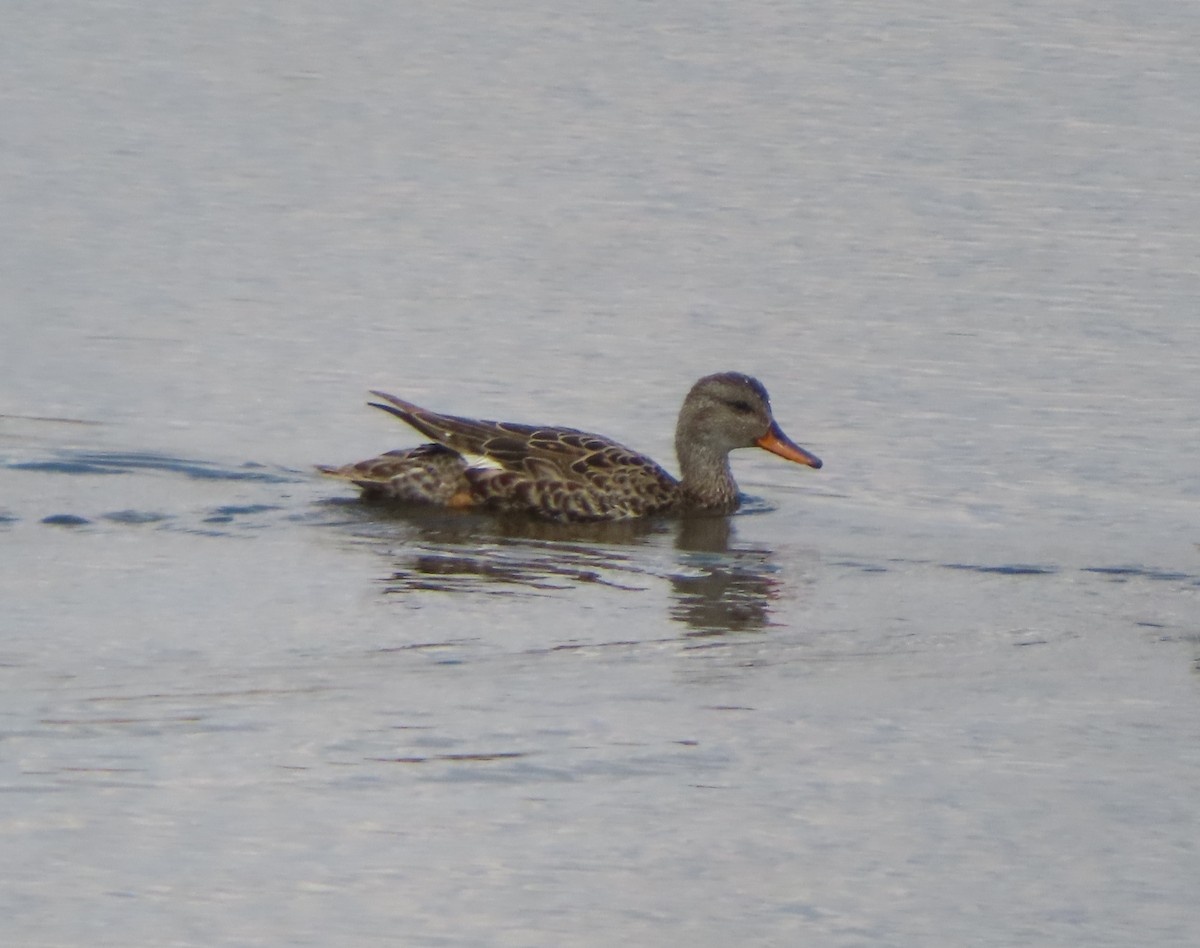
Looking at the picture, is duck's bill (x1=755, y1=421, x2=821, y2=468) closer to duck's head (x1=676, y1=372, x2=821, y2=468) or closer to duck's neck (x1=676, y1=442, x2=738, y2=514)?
duck's head (x1=676, y1=372, x2=821, y2=468)

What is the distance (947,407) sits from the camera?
11.4 m

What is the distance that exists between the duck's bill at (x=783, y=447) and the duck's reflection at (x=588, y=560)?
0.40 m

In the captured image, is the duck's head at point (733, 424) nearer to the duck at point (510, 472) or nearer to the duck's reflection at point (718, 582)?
the duck at point (510, 472)

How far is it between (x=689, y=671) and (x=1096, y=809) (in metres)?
1.50

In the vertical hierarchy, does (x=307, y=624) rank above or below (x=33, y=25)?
below

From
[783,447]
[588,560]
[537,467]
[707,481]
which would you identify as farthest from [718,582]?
[783,447]

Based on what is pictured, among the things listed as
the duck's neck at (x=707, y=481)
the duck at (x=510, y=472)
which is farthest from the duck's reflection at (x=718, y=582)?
the duck at (x=510, y=472)

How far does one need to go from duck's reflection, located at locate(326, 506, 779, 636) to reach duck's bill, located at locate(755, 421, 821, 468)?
1.30 ft

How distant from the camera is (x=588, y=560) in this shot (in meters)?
9.20

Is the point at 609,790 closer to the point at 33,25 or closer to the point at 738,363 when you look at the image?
the point at 738,363

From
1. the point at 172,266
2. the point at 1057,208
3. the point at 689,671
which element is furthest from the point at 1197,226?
the point at 689,671

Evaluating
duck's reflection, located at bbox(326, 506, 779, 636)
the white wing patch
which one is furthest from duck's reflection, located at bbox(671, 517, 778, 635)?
the white wing patch

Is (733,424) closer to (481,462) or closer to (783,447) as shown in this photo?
(783,447)

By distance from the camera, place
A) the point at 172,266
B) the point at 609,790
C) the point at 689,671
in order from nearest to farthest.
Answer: the point at 609,790
the point at 689,671
the point at 172,266
